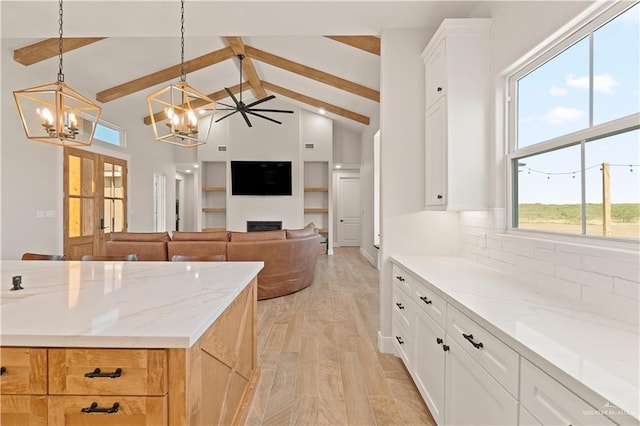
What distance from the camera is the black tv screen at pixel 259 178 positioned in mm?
8625

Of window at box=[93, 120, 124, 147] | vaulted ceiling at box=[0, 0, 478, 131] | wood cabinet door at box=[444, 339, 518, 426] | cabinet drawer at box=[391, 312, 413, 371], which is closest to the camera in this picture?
wood cabinet door at box=[444, 339, 518, 426]

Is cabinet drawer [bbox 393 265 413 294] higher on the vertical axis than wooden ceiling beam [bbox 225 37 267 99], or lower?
lower

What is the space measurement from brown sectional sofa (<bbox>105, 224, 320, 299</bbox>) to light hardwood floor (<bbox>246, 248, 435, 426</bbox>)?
34 cm

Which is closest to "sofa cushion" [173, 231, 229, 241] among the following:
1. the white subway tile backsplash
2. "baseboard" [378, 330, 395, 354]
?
"baseboard" [378, 330, 395, 354]

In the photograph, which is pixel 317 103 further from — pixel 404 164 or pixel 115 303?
pixel 115 303

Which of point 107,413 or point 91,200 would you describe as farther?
point 91,200

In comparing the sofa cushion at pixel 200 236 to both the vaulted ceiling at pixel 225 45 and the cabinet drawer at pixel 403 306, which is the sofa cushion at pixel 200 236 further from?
the cabinet drawer at pixel 403 306

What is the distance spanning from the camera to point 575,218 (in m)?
1.69

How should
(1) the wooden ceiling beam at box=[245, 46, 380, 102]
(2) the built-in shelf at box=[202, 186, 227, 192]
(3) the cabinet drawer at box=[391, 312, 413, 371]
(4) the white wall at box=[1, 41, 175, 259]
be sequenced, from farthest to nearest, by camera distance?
(2) the built-in shelf at box=[202, 186, 227, 192]
(1) the wooden ceiling beam at box=[245, 46, 380, 102]
(4) the white wall at box=[1, 41, 175, 259]
(3) the cabinet drawer at box=[391, 312, 413, 371]

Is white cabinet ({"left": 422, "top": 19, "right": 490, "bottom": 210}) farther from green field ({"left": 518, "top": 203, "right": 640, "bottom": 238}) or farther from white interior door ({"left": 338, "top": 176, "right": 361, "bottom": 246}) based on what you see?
white interior door ({"left": 338, "top": 176, "right": 361, "bottom": 246})

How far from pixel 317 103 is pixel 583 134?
6.92 meters

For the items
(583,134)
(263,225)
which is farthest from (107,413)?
(263,225)

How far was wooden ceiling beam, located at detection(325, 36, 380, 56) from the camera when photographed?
431 cm

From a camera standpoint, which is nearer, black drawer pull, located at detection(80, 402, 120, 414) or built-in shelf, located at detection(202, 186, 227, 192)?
black drawer pull, located at detection(80, 402, 120, 414)
